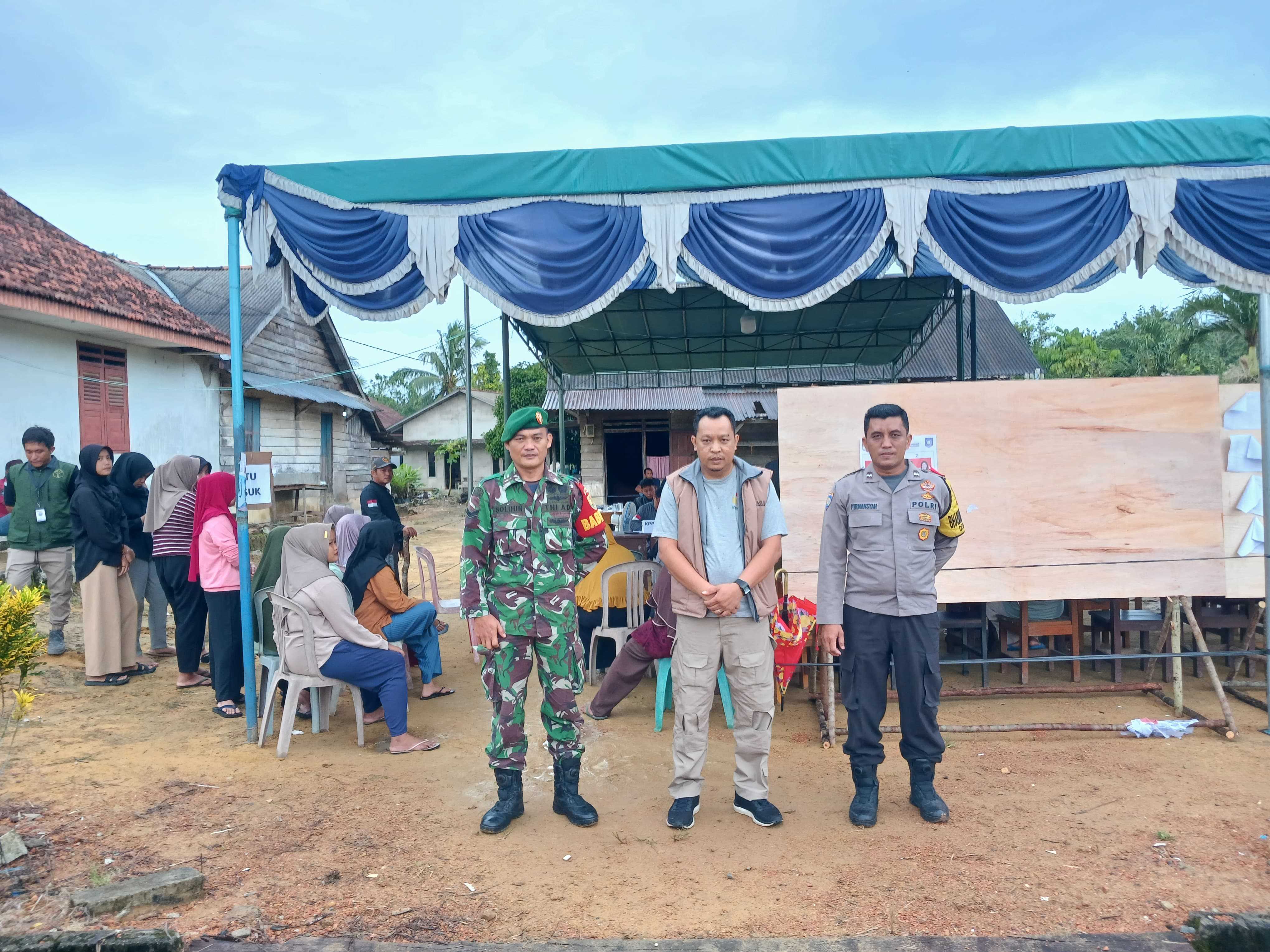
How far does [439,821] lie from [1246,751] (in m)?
4.02

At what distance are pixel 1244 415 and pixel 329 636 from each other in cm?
Answer: 524

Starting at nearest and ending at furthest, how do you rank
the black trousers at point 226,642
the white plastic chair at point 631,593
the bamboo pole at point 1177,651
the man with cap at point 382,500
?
the bamboo pole at point 1177,651
the black trousers at point 226,642
the white plastic chair at point 631,593
the man with cap at point 382,500

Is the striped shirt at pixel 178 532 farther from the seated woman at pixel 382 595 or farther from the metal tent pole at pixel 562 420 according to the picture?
the metal tent pole at pixel 562 420

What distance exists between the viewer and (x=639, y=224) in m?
4.12

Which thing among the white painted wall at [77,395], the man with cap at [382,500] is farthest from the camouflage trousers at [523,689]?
the white painted wall at [77,395]

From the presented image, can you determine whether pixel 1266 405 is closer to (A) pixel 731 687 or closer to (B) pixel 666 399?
(A) pixel 731 687

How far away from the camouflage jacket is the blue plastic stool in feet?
4.70

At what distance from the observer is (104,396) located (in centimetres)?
1108

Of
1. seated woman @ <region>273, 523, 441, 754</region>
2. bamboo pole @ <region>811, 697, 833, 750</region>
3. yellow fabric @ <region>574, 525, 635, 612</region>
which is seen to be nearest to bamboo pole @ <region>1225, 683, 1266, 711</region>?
bamboo pole @ <region>811, 697, 833, 750</region>

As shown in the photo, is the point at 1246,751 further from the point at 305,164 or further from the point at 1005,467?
the point at 305,164

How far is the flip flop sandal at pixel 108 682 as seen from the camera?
5320mm

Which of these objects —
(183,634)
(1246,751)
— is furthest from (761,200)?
(183,634)

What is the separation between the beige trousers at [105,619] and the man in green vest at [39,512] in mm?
557

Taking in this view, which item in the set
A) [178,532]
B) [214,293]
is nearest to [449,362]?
[214,293]
